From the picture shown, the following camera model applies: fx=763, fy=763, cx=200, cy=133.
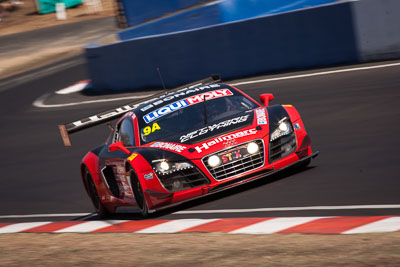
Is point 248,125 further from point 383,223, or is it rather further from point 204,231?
point 383,223

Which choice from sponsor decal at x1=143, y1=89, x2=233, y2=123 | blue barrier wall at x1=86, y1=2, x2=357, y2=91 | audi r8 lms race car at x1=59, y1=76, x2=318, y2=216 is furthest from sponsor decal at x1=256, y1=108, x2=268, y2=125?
blue barrier wall at x1=86, y1=2, x2=357, y2=91

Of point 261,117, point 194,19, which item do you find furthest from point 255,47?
point 261,117

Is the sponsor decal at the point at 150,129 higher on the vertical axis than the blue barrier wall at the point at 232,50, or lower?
higher

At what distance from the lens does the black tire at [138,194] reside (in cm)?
811

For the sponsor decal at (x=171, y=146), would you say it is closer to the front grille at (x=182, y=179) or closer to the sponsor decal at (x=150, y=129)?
the front grille at (x=182, y=179)

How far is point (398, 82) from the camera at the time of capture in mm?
13469

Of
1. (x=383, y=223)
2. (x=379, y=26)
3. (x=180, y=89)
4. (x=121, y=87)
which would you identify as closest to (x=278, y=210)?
(x=383, y=223)

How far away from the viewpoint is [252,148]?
803cm

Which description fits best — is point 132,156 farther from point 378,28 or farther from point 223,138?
point 378,28

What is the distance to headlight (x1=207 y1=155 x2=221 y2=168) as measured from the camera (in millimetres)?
7902

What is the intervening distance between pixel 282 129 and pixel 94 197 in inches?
107

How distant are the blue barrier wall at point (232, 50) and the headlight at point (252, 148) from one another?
27.5ft

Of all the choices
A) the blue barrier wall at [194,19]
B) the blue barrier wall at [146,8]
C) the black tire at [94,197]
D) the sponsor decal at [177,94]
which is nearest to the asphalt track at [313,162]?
the black tire at [94,197]

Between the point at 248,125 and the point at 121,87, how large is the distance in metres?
12.1
